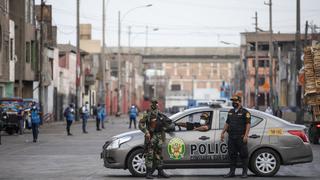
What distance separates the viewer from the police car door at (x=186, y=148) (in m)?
19.4

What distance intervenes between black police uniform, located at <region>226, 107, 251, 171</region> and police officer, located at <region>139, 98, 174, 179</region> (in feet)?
4.35

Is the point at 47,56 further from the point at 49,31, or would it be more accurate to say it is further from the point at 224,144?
the point at 224,144

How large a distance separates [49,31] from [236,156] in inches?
2260

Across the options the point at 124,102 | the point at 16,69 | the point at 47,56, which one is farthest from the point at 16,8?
the point at 124,102

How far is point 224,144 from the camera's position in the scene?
19.5m

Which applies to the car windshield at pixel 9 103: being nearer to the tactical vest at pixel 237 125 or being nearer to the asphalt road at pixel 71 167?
the asphalt road at pixel 71 167

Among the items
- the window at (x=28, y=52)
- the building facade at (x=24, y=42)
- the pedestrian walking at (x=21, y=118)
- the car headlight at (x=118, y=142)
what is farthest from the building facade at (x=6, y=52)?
the car headlight at (x=118, y=142)

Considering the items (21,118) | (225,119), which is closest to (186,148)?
(225,119)

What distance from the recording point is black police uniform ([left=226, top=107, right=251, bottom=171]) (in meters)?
19.0

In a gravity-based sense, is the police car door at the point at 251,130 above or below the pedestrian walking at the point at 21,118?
above

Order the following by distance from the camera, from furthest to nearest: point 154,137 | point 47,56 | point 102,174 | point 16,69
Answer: point 47,56 → point 16,69 → point 102,174 → point 154,137

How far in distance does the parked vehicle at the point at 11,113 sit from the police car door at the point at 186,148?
2622 cm

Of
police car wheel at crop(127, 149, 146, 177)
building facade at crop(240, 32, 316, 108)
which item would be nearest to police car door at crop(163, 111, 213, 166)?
police car wheel at crop(127, 149, 146, 177)

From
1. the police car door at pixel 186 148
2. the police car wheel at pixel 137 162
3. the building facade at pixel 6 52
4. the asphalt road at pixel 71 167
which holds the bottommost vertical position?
the asphalt road at pixel 71 167
